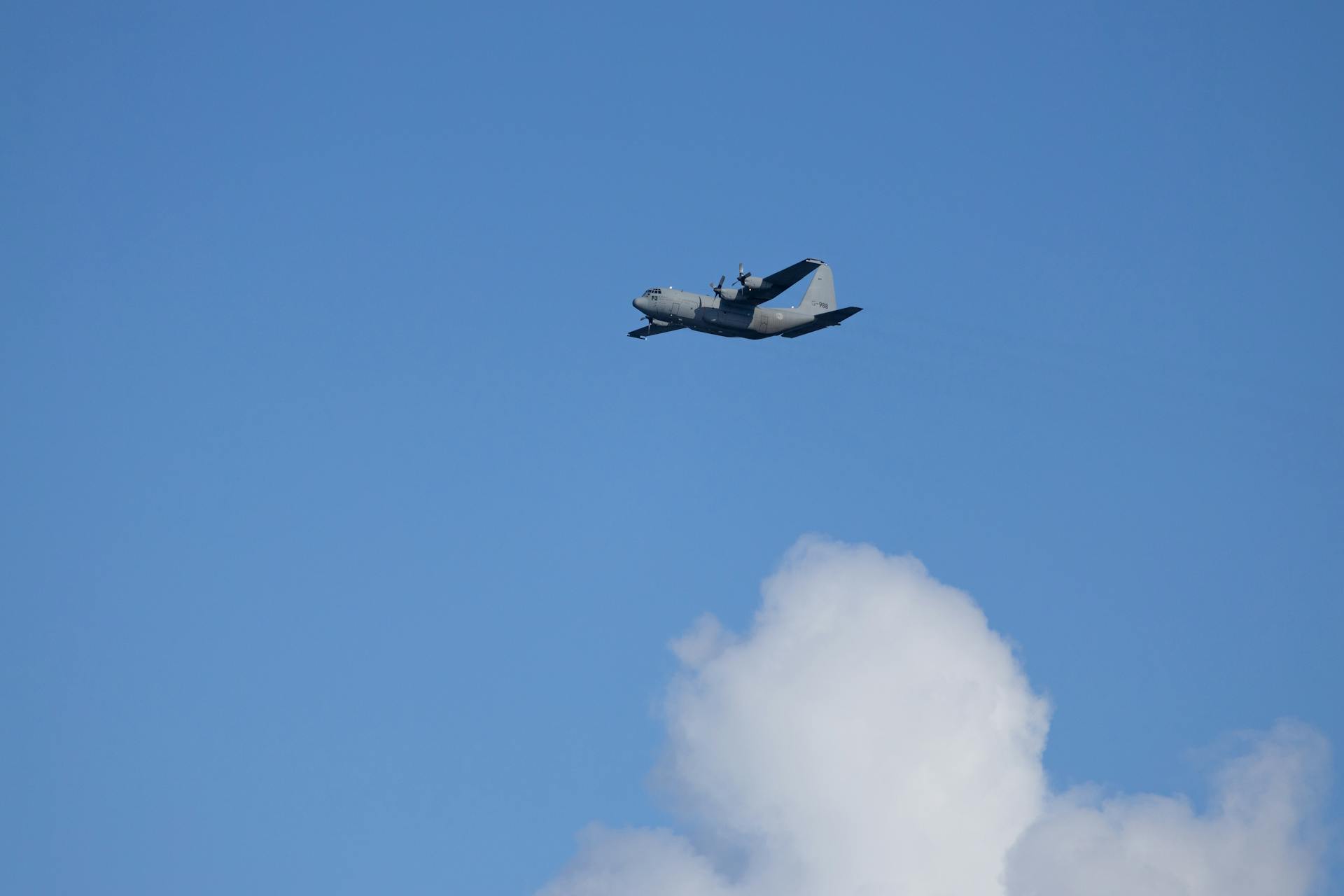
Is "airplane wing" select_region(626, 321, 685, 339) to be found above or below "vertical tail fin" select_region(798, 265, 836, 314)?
below

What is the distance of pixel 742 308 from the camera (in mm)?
96500

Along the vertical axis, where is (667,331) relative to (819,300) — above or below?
below

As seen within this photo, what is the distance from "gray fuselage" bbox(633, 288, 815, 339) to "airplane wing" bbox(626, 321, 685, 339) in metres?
0.39

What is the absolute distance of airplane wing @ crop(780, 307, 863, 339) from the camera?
93.9m

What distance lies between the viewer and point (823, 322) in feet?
318

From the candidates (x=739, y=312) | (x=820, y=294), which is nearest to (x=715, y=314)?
(x=739, y=312)

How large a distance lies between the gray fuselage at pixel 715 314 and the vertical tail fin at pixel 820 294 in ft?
11.4

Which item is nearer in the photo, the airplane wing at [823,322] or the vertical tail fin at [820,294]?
the airplane wing at [823,322]

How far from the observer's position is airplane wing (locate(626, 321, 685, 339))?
9712 centimetres

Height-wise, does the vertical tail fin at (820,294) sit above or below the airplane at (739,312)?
above

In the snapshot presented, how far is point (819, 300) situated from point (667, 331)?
1091 centimetres

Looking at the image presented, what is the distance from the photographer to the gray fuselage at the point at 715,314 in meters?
95.8

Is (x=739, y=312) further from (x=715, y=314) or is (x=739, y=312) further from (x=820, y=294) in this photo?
(x=820, y=294)

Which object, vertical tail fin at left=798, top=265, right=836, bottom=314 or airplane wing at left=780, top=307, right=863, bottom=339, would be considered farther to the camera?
vertical tail fin at left=798, top=265, right=836, bottom=314
